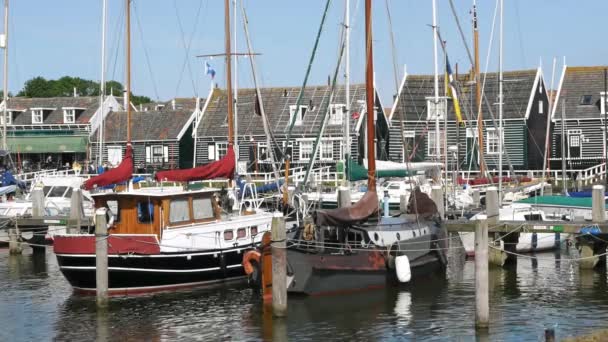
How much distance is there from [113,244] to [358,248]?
724 centimetres

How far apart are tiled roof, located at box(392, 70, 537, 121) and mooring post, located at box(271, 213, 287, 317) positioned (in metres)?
44.4

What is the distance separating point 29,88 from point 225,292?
112370 millimetres

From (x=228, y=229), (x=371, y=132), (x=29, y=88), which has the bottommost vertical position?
(x=228, y=229)

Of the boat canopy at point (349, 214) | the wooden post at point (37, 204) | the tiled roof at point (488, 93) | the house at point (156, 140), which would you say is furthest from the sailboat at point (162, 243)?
the house at point (156, 140)

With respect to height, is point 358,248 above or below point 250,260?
above

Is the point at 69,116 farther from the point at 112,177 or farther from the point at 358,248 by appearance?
the point at 358,248

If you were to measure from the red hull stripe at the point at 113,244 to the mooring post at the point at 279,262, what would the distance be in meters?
5.86

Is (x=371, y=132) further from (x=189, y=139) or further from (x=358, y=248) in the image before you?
(x=189, y=139)

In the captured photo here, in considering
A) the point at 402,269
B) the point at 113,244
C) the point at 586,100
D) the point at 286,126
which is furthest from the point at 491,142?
the point at 113,244

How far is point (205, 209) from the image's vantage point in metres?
32.7

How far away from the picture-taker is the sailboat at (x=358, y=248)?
28.9m

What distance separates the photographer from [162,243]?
3091 cm

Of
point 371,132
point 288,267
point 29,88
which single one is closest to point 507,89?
point 371,132

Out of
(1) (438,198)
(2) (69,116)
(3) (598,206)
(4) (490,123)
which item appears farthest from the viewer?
(2) (69,116)
